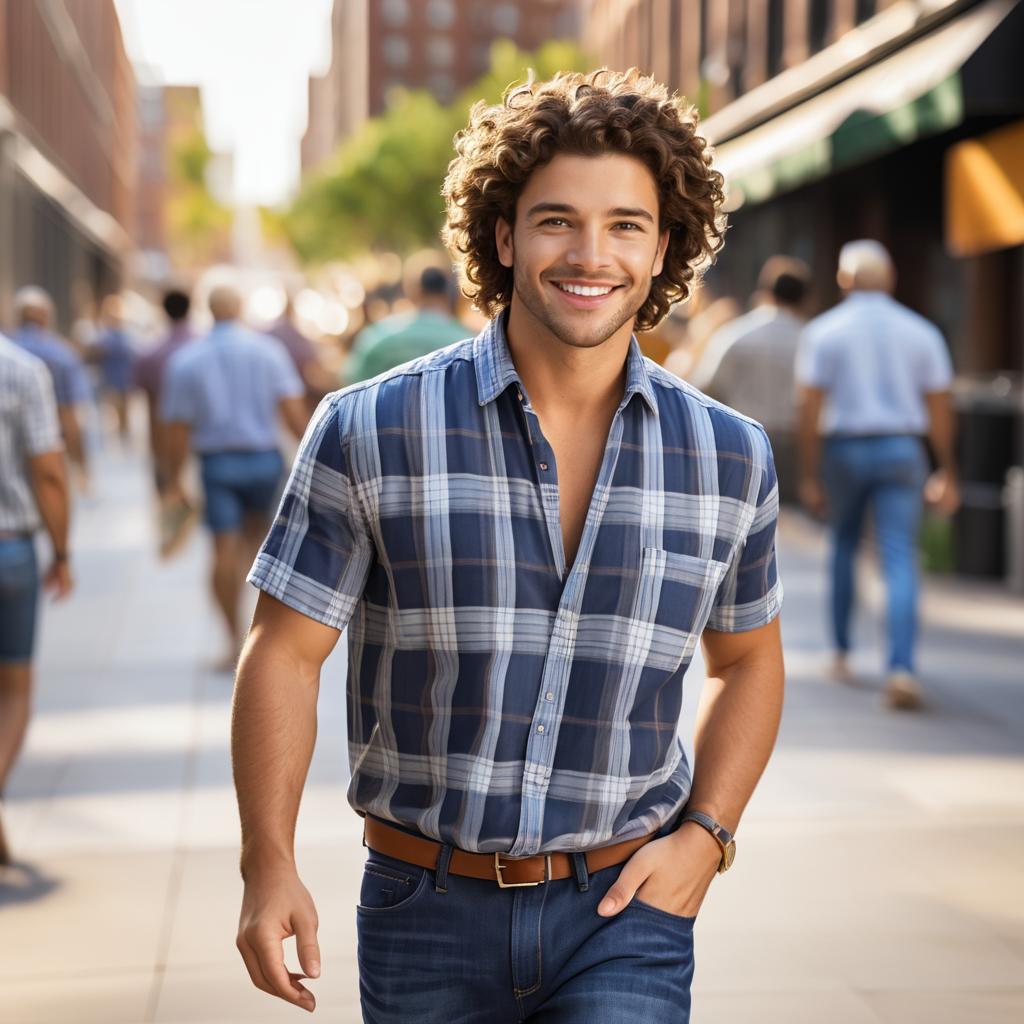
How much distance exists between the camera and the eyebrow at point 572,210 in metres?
2.68

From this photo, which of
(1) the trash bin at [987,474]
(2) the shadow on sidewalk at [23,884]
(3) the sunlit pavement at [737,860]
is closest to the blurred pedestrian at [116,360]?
(1) the trash bin at [987,474]

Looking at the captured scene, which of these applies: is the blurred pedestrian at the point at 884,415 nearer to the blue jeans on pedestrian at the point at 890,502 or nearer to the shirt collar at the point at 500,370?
the blue jeans on pedestrian at the point at 890,502

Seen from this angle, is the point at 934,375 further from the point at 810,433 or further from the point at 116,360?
the point at 116,360

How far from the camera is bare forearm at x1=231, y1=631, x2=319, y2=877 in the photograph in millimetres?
2578

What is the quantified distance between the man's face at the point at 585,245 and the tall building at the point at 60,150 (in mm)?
28976

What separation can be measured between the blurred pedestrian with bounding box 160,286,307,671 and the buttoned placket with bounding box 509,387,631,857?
7.15 metres

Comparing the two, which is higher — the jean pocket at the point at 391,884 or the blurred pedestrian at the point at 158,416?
the blurred pedestrian at the point at 158,416

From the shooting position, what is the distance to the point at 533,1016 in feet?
8.77

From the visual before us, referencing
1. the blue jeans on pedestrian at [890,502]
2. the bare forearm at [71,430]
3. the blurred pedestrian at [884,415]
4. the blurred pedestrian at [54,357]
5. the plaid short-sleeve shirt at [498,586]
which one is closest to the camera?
the plaid short-sleeve shirt at [498,586]

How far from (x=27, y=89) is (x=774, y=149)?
82.8ft

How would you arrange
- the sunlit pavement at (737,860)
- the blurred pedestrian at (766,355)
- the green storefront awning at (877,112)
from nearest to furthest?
1. the sunlit pavement at (737,860)
2. the blurred pedestrian at (766,355)
3. the green storefront awning at (877,112)

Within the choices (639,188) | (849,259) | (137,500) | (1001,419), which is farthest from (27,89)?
(639,188)

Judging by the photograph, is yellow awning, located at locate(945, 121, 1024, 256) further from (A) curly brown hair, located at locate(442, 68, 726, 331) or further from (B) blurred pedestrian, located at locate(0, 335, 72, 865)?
(A) curly brown hair, located at locate(442, 68, 726, 331)

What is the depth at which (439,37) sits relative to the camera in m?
118
